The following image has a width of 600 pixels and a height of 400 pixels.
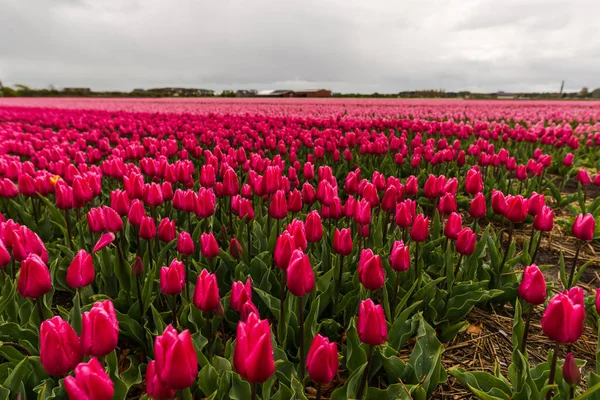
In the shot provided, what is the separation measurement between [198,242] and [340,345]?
1.47 meters

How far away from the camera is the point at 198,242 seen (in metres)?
3.28

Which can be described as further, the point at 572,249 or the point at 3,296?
the point at 572,249

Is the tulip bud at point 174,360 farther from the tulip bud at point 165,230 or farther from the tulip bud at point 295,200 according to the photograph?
the tulip bud at point 295,200

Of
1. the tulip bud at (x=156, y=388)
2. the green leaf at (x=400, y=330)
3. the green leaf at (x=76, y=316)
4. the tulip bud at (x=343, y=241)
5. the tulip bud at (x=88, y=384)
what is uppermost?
the tulip bud at (x=88, y=384)

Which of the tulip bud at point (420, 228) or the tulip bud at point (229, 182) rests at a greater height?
the tulip bud at point (229, 182)

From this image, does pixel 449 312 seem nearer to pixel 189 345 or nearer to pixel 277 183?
pixel 277 183

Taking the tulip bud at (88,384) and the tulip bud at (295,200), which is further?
the tulip bud at (295,200)

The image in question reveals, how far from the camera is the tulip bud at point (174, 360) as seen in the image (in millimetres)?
1230

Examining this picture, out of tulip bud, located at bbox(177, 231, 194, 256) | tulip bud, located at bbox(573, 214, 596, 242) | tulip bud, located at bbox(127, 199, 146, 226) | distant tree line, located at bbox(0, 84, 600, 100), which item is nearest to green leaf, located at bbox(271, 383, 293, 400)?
tulip bud, located at bbox(177, 231, 194, 256)

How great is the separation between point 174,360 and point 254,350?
0.85 feet

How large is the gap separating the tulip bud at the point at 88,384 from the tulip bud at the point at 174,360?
162 mm

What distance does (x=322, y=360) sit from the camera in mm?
1472

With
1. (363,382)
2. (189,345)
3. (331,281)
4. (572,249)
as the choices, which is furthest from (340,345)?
(572,249)

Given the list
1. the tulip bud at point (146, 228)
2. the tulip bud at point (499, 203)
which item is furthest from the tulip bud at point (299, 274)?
the tulip bud at point (499, 203)
